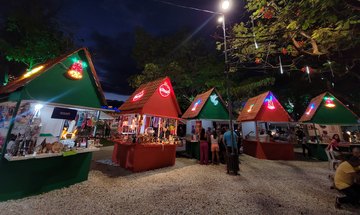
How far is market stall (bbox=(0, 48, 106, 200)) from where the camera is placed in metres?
4.62

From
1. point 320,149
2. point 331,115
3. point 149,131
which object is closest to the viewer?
point 149,131

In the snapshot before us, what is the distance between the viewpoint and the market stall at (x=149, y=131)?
7.96 meters

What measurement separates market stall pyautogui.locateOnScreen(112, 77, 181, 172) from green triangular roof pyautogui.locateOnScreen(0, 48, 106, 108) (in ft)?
7.89

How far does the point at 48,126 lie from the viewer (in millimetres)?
5926

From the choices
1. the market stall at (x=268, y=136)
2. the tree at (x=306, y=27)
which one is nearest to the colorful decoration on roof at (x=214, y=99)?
the market stall at (x=268, y=136)

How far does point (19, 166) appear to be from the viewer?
181 inches

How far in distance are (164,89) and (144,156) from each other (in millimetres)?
3845

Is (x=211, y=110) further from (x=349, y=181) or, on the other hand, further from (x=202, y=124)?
(x=349, y=181)

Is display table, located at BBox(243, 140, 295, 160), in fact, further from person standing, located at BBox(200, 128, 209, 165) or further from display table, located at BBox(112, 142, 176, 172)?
display table, located at BBox(112, 142, 176, 172)

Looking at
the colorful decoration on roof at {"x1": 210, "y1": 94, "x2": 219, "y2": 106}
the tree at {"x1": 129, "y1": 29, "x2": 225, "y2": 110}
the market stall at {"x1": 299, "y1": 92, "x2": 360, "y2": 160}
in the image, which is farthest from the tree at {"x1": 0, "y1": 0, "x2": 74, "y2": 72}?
the market stall at {"x1": 299, "y1": 92, "x2": 360, "y2": 160}

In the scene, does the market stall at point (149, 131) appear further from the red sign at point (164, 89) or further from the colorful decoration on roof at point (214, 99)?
the colorful decoration on roof at point (214, 99)

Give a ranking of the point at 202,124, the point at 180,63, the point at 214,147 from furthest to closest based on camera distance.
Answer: the point at 180,63
the point at 202,124
the point at 214,147

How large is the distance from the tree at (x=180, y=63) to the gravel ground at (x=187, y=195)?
11.2m

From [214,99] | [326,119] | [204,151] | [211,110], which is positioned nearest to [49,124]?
[204,151]
